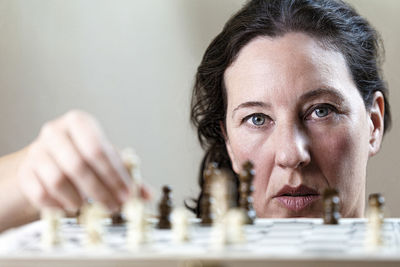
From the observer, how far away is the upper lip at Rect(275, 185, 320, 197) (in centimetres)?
151

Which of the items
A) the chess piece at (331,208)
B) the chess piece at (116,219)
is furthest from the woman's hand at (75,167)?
the chess piece at (331,208)

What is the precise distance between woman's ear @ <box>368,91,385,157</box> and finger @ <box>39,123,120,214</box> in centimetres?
98

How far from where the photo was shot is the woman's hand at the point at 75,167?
97 centimetres

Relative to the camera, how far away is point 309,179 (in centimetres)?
152

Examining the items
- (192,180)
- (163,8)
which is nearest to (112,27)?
(163,8)

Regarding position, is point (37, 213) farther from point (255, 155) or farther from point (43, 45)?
point (43, 45)

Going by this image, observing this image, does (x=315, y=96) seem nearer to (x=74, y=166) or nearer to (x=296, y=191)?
(x=296, y=191)

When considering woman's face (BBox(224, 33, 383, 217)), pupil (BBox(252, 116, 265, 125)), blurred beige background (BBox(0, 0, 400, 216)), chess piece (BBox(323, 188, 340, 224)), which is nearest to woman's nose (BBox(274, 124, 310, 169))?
woman's face (BBox(224, 33, 383, 217))

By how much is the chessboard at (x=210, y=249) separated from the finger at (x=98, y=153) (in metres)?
0.09

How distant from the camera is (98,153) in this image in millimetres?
954

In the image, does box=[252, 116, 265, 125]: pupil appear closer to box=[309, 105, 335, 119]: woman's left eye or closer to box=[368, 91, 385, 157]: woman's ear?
box=[309, 105, 335, 119]: woman's left eye

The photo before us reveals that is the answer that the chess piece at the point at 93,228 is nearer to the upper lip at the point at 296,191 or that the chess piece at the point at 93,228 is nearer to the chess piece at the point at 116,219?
the chess piece at the point at 116,219

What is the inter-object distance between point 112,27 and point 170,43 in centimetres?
24

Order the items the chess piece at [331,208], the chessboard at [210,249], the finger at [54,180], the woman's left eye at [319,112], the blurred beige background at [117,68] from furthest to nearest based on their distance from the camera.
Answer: the blurred beige background at [117,68], the woman's left eye at [319,112], the chess piece at [331,208], the finger at [54,180], the chessboard at [210,249]
